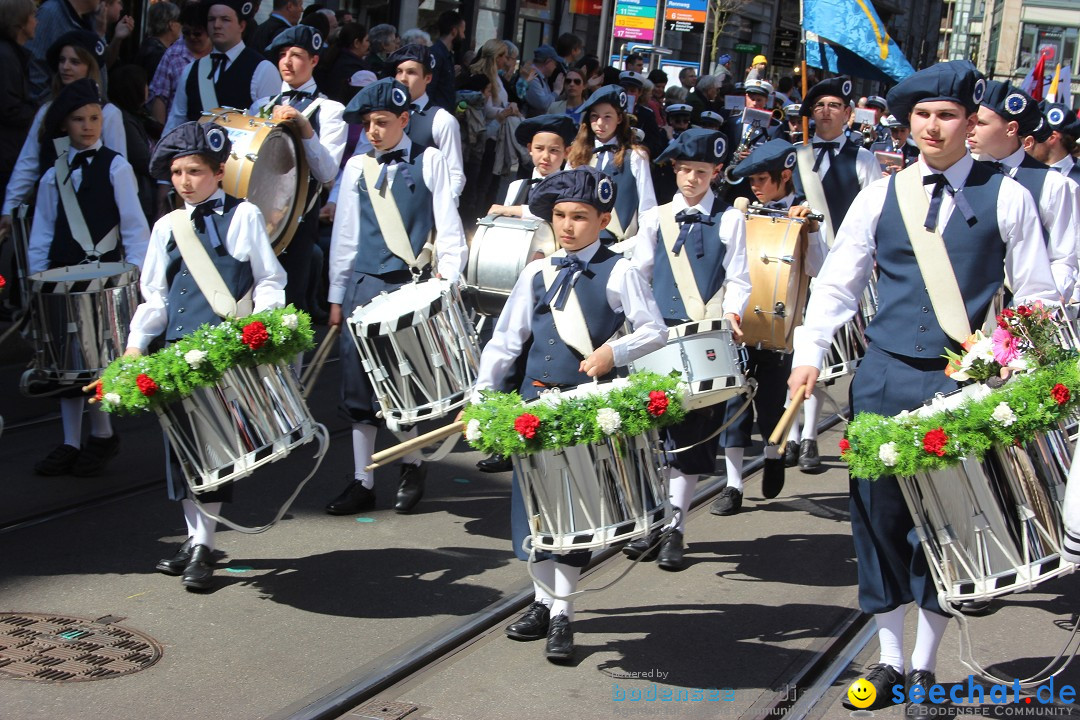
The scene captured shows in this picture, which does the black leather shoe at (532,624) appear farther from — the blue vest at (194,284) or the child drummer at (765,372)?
the child drummer at (765,372)

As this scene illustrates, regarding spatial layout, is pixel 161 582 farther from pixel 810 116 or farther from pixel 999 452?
pixel 810 116

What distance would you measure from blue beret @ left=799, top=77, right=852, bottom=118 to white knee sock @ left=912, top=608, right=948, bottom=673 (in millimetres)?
4905

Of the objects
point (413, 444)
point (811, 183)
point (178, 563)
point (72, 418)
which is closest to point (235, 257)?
point (178, 563)

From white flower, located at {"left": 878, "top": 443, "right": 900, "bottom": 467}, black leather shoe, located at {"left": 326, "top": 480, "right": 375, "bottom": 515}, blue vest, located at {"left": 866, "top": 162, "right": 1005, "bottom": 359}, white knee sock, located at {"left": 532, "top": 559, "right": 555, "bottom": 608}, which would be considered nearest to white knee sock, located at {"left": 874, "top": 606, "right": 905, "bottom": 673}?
white flower, located at {"left": 878, "top": 443, "right": 900, "bottom": 467}

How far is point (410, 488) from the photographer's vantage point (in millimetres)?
7406

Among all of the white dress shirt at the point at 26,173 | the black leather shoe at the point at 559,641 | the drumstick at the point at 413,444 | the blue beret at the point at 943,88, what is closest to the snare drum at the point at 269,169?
the white dress shirt at the point at 26,173

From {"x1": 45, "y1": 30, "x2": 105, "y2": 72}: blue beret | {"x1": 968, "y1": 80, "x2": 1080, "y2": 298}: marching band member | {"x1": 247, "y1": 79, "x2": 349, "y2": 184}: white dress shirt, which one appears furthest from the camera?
{"x1": 45, "y1": 30, "x2": 105, "y2": 72}: blue beret

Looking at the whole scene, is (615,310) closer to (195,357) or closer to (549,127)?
(195,357)

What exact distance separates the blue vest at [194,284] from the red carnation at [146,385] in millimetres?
696

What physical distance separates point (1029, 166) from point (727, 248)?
6.24 feet

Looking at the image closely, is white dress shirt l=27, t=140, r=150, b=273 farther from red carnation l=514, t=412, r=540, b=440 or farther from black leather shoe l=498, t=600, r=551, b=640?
red carnation l=514, t=412, r=540, b=440

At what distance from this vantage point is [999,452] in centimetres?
439

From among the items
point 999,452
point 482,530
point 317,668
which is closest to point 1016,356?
point 999,452

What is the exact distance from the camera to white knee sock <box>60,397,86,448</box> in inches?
293
